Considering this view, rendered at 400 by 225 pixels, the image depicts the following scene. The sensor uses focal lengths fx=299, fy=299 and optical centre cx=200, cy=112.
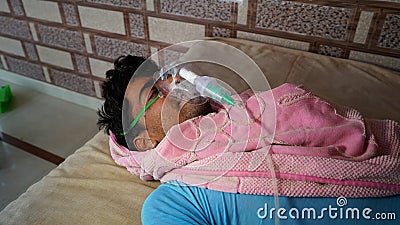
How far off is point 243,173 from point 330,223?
24cm

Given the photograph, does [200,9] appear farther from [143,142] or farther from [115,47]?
[143,142]

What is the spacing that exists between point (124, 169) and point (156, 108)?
363mm

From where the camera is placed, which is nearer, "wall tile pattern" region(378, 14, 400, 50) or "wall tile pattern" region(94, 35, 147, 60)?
"wall tile pattern" region(378, 14, 400, 50)

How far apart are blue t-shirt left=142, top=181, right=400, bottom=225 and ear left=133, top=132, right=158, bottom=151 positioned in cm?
19

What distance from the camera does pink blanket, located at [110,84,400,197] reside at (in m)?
0.74

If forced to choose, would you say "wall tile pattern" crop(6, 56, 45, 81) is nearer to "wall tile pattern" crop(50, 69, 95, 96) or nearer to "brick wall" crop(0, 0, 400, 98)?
"brick wall" crop(0, 0, 400, 98)

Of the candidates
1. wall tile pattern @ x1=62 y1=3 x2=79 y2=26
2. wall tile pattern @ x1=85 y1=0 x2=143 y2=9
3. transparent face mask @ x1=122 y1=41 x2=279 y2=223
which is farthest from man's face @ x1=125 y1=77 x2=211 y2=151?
wall tile pattern @ x1=62 y1=3 x2=79 y2=26

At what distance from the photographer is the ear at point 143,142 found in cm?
91

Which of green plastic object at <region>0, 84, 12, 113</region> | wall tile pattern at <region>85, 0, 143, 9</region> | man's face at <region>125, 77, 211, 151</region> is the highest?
wall tile pattern at <region>85, 0, 143, 9</region>

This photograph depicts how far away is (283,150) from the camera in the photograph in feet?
2.60

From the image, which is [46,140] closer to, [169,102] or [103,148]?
[103,148]

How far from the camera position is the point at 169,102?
2.87 feet

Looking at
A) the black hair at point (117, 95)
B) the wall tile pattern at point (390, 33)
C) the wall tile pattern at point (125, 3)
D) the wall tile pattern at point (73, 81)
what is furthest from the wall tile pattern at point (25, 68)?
the wall tile pattern at point (390, 33)

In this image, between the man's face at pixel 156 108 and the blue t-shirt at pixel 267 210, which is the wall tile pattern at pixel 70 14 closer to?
the man's face at pixel 156 108
